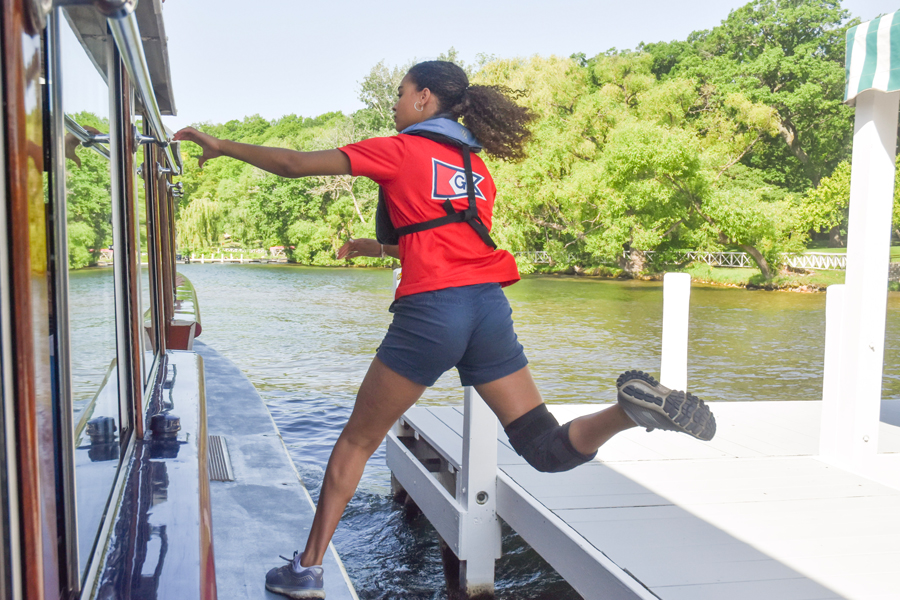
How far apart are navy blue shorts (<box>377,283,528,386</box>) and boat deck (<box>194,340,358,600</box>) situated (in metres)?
0.76

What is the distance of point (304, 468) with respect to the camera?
6383 mm

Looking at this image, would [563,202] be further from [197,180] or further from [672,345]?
[197,180]

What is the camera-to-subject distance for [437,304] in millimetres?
2182

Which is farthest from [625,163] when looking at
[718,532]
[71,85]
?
[71,85]

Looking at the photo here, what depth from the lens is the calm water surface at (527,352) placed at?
15.5ft

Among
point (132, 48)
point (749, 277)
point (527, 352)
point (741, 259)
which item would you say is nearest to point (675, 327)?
point (132, 48)

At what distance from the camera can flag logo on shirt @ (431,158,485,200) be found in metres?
2.21

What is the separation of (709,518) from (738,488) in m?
0.47

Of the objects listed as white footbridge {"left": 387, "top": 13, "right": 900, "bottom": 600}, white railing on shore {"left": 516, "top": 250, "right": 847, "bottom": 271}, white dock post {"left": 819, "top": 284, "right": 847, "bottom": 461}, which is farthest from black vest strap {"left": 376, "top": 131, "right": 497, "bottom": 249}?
white railing on shore {"left": 516, "top": 250, "right": 847, "bottom": 271}

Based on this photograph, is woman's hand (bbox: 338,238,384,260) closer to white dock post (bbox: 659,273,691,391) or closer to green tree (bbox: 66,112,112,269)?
green tree (bbox: 66,112,112,269)

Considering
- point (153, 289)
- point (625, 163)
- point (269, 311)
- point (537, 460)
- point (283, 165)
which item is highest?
point (625, 163)

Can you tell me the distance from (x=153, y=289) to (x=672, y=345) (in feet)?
9.28

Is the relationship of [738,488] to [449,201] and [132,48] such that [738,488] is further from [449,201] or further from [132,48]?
[132,48]

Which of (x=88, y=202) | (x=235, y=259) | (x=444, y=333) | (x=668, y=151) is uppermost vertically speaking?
(x=668, y=151)
